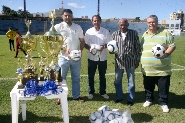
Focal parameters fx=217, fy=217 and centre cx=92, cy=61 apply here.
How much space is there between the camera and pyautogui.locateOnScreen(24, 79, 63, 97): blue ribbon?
3.52 m

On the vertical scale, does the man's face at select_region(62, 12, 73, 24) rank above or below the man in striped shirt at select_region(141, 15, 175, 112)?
above

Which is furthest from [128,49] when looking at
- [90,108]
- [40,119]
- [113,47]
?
[40,119]

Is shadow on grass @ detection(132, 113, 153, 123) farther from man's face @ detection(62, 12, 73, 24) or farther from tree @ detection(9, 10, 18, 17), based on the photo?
tree @ detection(9, 10, 18, 17)

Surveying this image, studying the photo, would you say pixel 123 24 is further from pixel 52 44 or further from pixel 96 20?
pixel 52 44

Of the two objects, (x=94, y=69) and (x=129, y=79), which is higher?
(x=94, y=69)

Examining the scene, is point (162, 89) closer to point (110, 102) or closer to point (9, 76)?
point (110, 102)

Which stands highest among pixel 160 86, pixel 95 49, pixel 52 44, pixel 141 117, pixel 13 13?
pixel 13 13

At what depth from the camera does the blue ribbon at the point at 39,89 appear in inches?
139

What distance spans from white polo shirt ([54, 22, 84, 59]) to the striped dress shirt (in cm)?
88

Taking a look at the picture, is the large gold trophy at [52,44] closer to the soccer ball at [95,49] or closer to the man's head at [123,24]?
the soccer ball at [95,49]

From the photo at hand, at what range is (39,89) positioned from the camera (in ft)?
11.8

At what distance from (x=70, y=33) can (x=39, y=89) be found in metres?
1.83

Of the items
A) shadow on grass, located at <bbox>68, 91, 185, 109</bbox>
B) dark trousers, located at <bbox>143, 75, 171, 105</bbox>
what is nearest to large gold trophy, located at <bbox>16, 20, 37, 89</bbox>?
shadow on grass, located at <bbox>68, 91, 185, 109</bbox>

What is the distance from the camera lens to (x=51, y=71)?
159 inches
